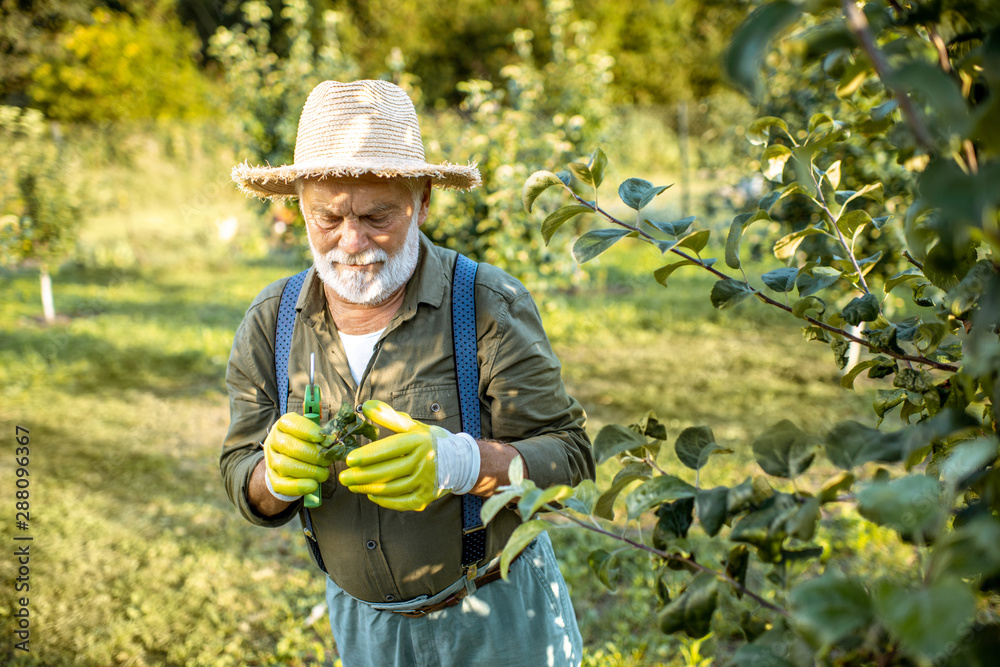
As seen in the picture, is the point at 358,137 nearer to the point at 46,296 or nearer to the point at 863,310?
the point at 863,310

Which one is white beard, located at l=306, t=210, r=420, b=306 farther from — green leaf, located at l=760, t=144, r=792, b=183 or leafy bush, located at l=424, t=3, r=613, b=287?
leafy bush, located at l=424, t=3, r=613, b=287

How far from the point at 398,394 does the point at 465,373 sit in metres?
0.16

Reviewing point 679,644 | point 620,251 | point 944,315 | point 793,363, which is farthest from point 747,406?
point 620,251

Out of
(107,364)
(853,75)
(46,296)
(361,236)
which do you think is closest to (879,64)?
(853,75)

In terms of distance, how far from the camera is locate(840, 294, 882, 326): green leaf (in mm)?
869

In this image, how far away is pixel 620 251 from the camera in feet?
37.6

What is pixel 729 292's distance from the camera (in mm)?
930

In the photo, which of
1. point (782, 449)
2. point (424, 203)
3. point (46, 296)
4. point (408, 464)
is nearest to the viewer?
point (782, 449)

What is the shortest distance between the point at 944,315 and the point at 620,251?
35.5 ft

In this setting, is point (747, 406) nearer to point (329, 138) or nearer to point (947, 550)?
point (329, 138)

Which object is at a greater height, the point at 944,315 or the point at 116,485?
the point at 944,315

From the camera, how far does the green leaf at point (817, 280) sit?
0.96 metres

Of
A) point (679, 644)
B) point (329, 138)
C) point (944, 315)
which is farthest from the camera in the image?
point (679, 644)

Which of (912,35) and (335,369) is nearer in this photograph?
(912,35)
